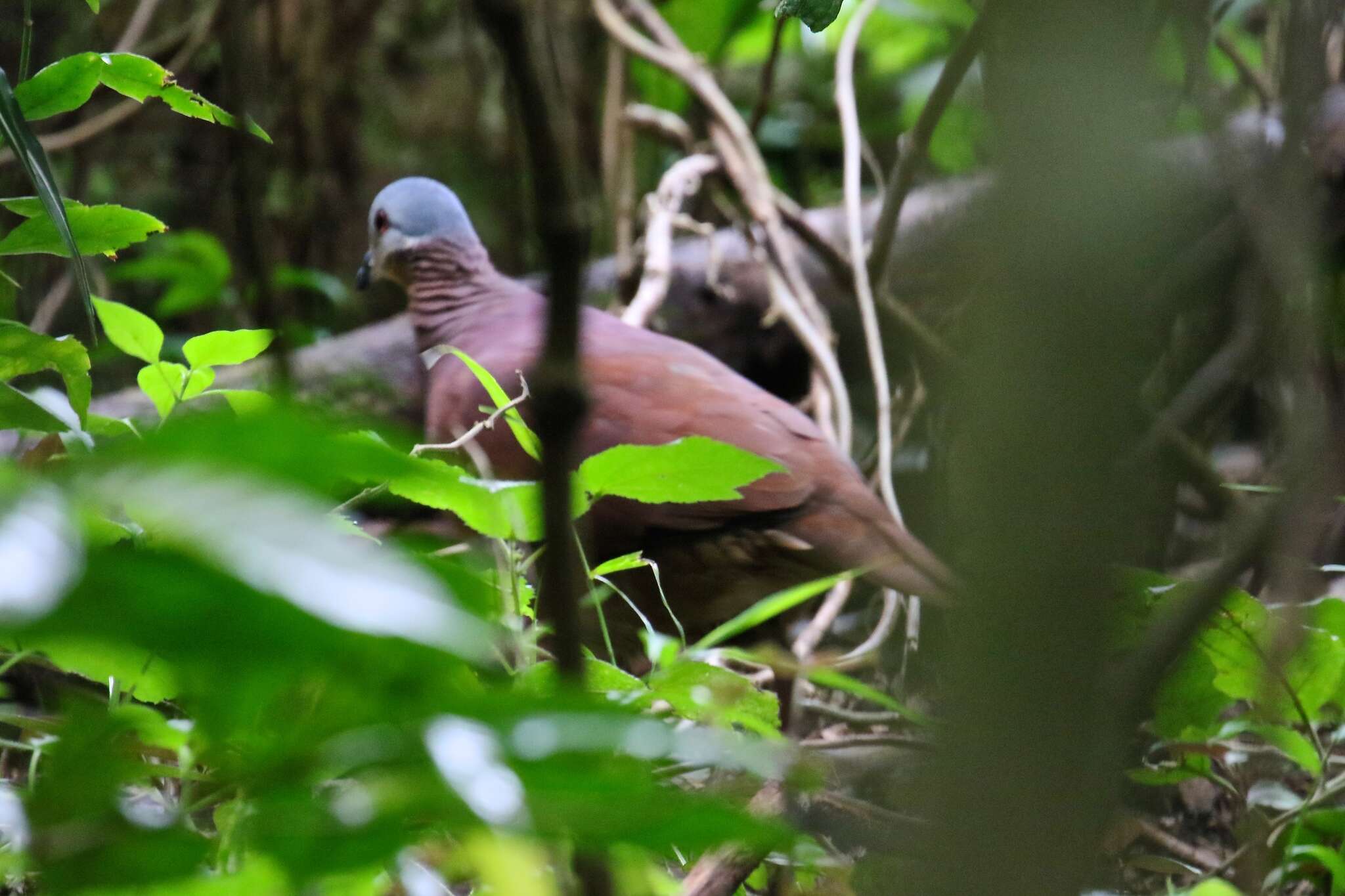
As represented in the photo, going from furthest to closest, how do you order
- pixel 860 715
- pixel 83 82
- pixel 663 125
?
1. pixel 663 125
2. pixel 860 715
3. pixel 83 82

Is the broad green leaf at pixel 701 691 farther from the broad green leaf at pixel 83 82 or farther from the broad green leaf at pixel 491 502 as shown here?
the broad green leaf at pixel 83 82

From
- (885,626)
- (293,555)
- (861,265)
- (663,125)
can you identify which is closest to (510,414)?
(293,555)

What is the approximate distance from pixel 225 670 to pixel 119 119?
2908 mm

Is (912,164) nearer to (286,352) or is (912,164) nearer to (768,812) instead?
(768,812)

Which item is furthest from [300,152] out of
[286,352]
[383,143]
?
[286,352]

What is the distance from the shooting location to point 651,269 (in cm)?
258

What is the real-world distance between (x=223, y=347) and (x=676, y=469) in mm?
395

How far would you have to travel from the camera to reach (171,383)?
3.27 ft

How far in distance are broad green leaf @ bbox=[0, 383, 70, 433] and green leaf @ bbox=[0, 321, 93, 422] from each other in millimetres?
69

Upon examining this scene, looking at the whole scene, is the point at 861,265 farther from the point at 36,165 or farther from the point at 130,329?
the point at 36,165

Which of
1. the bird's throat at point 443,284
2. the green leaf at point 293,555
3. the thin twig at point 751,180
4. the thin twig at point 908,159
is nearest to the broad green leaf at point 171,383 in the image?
the green leaf at point 293,555

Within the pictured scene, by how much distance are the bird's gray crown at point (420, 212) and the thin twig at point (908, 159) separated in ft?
2.91

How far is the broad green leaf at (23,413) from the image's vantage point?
2.84 ft

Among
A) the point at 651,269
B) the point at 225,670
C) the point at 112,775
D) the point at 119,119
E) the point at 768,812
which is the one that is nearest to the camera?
the point at 225,670
